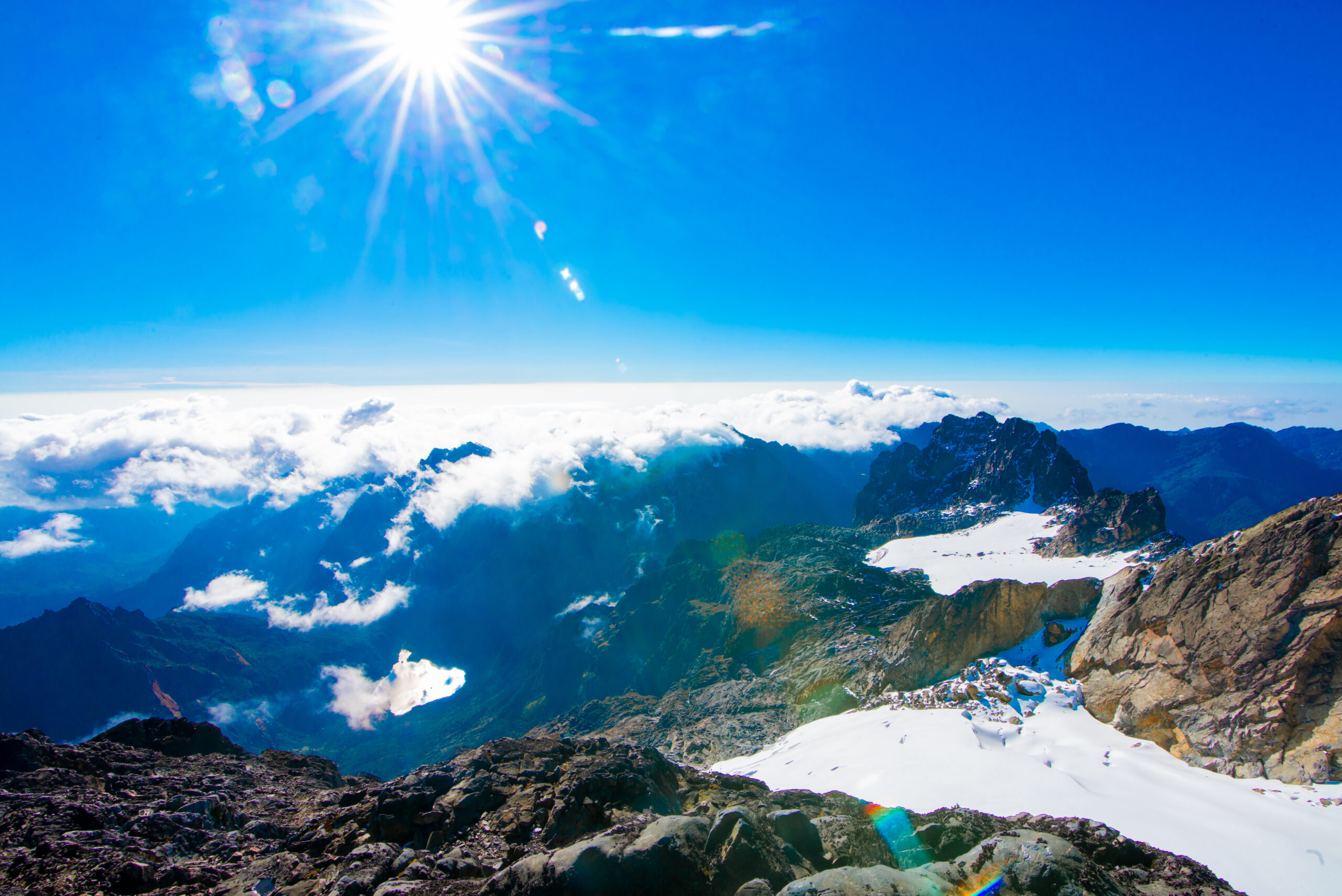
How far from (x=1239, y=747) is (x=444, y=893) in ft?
126

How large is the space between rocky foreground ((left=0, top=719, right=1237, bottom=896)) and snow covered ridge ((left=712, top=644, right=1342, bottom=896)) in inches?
339

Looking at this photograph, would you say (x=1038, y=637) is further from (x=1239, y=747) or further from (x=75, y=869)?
(x=75, y=869)

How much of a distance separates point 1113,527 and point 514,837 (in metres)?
106

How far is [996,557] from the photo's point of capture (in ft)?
310

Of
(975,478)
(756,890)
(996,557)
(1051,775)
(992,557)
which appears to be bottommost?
(992,557)

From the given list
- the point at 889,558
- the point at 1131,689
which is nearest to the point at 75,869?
the point at 1131,689

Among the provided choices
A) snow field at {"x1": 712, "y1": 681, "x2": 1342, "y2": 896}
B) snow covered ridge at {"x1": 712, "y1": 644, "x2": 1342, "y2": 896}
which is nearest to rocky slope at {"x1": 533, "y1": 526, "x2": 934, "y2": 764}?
snow covered ridge at {"x1": 712, "y1": 644, "x2": 1342, "y2": 896}

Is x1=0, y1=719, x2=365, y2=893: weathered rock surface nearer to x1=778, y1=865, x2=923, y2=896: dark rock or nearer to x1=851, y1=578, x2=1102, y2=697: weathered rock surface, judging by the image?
x1=778, y1=865, x2=923, y2=896: dark rock

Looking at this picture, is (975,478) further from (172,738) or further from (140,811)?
(140,811)

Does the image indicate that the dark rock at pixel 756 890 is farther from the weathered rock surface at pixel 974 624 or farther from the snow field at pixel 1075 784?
the weathered rock surface at pixel 974 624

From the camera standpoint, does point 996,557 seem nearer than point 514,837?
No

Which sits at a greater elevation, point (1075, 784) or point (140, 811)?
point (140, 811)

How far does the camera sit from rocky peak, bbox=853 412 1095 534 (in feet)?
419

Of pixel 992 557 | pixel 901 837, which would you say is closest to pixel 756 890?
pixel 901 837
